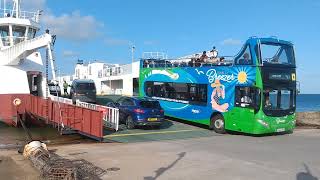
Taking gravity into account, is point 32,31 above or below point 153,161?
above

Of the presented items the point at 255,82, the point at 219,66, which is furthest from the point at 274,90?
the point at 219,66

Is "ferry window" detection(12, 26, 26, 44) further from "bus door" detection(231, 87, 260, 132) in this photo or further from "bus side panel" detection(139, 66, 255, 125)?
"bus door" detection(231, 87, 260, 132)

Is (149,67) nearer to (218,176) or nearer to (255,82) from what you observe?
(255,82)

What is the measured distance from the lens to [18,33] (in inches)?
1147

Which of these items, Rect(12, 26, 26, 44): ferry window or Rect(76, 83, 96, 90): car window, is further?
Rect(76, 83, 96, 90): car window

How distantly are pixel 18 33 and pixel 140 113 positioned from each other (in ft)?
41.4

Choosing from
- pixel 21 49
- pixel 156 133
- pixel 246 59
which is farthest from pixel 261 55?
pixel 21 49

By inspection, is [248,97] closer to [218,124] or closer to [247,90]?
[247,90]

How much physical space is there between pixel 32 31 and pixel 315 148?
2039cm

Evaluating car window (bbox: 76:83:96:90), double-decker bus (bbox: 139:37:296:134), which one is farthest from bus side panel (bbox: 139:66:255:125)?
car window (bbox: 76:83:96:90)

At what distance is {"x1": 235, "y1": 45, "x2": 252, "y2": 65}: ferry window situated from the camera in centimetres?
1980

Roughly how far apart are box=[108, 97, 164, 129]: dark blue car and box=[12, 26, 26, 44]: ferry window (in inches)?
426

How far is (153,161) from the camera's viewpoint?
1309cm

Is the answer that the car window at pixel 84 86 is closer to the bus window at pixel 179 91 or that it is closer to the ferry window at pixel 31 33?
the ferry window at pixel 31 33
